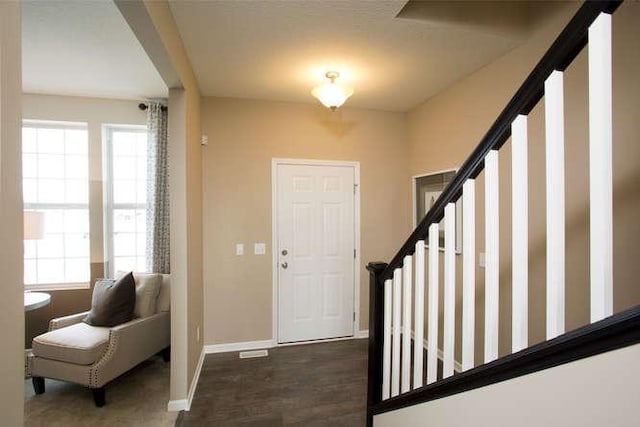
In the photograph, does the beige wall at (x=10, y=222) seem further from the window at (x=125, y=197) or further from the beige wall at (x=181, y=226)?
the window at (x=125, y=197)

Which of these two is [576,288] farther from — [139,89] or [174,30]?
[139,89]

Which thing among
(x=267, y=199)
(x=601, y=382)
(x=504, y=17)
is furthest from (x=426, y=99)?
(x=601, y=382)

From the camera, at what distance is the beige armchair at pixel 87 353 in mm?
2234

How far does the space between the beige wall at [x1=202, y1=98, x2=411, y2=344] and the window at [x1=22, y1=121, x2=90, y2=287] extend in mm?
1397

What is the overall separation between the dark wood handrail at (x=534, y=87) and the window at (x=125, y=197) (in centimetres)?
332

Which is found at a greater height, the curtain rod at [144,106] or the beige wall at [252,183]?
the curtain rod at [144,106]

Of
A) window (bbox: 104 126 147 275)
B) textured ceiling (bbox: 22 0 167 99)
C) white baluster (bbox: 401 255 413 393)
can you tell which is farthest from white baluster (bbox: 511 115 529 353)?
window (bbox: 104 126 147 275)

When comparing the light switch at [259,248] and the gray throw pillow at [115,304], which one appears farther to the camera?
the light switch at [259,248]

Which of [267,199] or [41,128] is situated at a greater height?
[41,128]

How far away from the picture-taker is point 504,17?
2078mm

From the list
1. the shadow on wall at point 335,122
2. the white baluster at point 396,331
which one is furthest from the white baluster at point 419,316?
the shadow on wall at point 335,122

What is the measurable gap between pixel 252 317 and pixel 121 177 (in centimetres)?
213

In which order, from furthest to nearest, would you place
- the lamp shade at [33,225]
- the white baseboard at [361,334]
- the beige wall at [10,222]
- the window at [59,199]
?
the white baseboard at [361,334] < the window at [59,199] < the lamp shade at [33,225] < the beige wall at [10,222]

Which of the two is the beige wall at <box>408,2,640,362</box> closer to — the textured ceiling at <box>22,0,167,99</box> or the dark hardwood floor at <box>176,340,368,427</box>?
the dark hardwood floor at <box>176,340,368,427</box>
